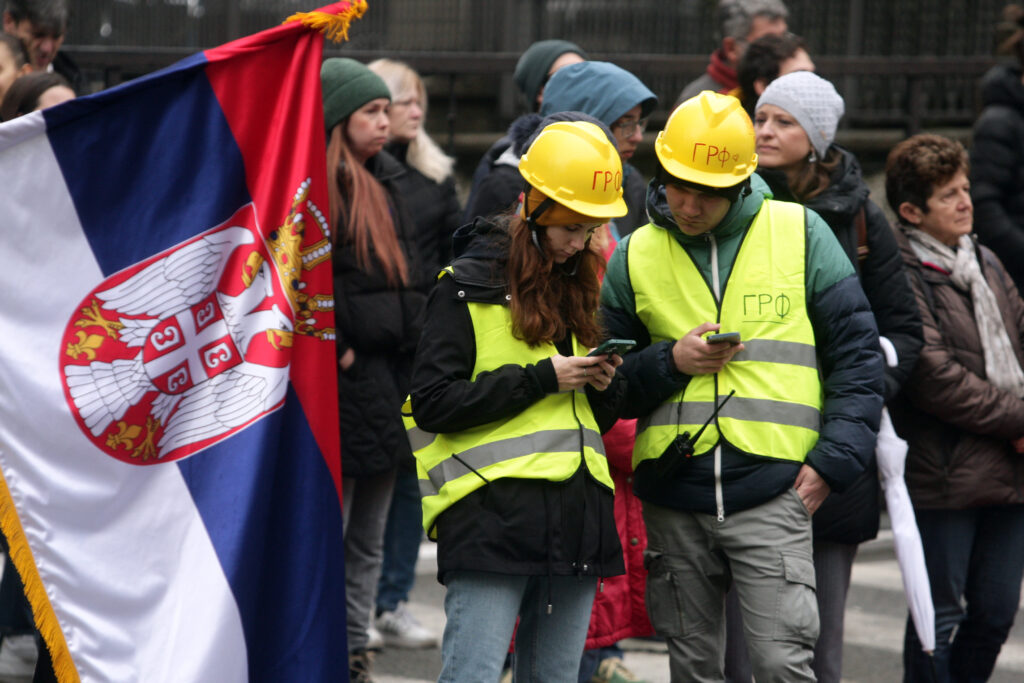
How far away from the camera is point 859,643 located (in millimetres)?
5781

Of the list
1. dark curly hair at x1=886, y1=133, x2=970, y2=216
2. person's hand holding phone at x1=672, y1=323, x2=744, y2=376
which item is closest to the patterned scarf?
dark curly hair at x1=886, y1=133, x2=970, y2=216

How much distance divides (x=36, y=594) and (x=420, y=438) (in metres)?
1.11

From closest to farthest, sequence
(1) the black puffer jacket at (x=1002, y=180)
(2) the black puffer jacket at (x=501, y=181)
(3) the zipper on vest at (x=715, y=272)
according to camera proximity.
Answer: (3) the zipper on vest at (x=715, y=272) → (2) the black puffer jacket at (x=501, y=181) → (1) the black puffer jacket at (x=1002, y=180)

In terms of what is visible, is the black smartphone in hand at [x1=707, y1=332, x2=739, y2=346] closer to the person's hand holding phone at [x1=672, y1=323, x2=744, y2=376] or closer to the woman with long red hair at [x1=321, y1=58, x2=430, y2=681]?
the person's hand holding phone at [x1=672, y1=323, x2=744, y2=376]

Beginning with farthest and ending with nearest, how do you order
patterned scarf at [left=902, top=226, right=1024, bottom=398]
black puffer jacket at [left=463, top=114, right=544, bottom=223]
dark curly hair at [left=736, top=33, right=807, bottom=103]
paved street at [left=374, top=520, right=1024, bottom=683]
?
paved street at [left=374, top=520, right=1024, bottom=683] < dark curly hair at [left=736, top=33, right=807, bottom=103] < patterned scarf at [left=902, top=226, right=1024, bottom=398] < black puffer jacket at [left=463, top=114, right=544, bottom=223]

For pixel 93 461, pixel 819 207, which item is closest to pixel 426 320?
pixel 93 461

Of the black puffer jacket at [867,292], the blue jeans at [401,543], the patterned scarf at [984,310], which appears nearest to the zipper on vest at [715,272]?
the black puffer jacket at [867,292]

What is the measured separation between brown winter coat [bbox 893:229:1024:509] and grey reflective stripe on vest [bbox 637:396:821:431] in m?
0.93

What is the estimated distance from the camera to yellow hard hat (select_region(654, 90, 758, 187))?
3.57m

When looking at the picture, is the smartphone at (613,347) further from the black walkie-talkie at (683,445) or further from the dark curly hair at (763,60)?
the dark curly hair at (763,60)

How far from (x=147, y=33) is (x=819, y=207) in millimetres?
5997

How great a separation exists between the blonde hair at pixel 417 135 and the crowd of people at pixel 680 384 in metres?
0.72

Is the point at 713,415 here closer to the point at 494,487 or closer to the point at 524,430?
the point at 524,430

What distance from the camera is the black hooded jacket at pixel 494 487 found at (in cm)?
327
